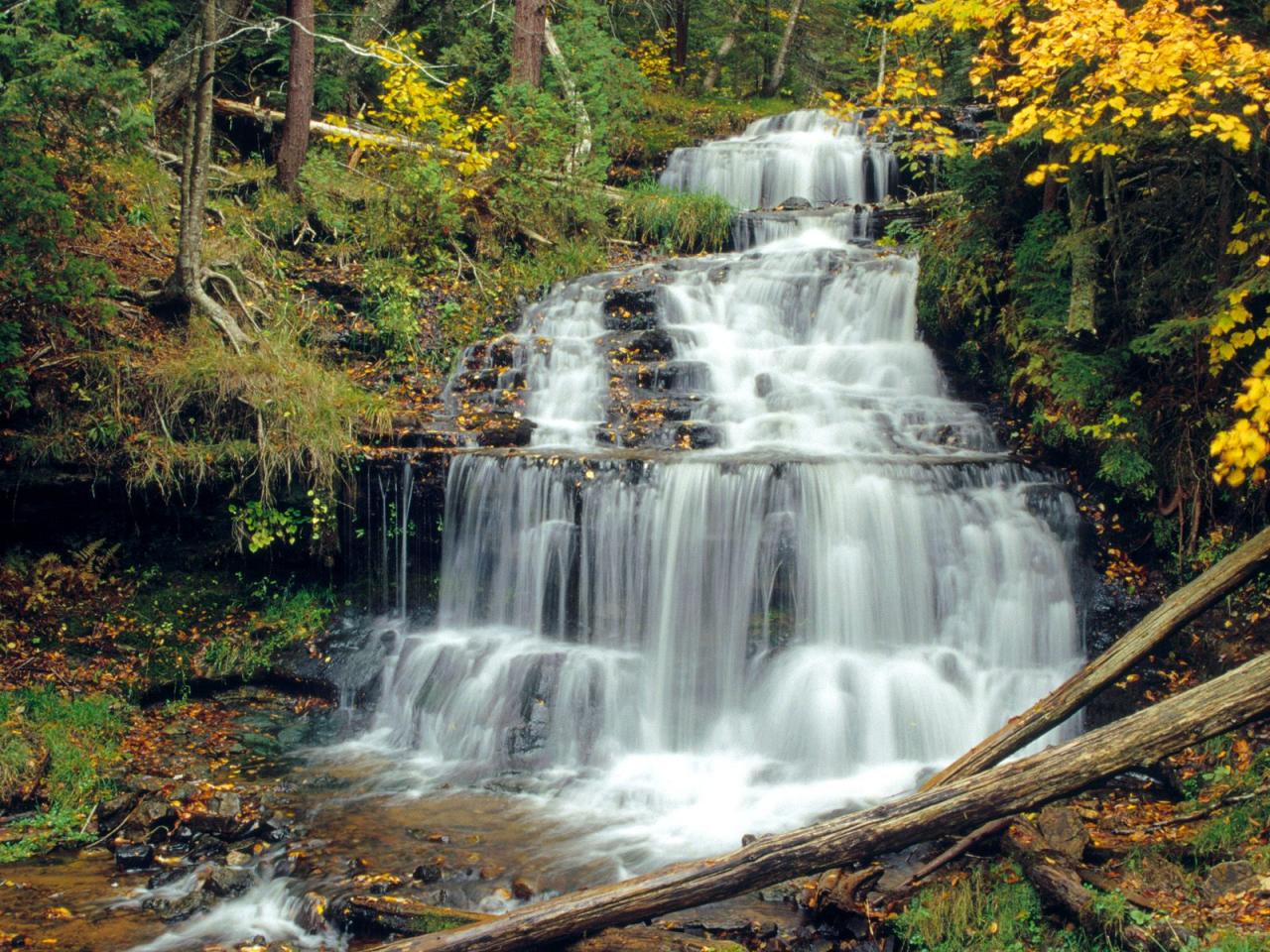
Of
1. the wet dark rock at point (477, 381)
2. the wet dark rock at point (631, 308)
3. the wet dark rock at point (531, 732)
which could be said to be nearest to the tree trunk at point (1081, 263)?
the wet dark rock at point (631, 308)

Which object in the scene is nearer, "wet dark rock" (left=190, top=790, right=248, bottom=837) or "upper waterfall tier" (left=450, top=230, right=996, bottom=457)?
"wet dark rock" (left=190, top=790, right=248, bottom=837)

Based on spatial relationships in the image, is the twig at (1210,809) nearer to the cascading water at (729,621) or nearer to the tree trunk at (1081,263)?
the cascading water at (729,621)

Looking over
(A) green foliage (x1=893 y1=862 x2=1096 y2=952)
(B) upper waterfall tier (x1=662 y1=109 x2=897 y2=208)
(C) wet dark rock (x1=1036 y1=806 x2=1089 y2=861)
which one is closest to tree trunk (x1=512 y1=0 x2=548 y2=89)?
(B) upper waterfall tier (x1=662 y1=109 x2=897 y2=208)

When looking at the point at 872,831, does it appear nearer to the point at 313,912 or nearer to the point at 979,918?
the point at 979,918

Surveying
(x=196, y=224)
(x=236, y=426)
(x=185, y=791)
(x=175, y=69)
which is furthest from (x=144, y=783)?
(x=175, y=69)

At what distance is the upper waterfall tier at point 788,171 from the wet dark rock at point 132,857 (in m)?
13.5

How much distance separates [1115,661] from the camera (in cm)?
578

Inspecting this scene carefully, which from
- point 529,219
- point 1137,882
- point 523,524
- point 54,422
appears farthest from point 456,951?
point 529,219

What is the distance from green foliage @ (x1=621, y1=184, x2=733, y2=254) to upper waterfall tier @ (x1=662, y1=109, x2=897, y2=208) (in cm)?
191

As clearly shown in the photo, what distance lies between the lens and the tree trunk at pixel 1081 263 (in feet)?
29.0

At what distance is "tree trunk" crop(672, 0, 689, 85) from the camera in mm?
23422

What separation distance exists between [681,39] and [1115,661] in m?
21.4

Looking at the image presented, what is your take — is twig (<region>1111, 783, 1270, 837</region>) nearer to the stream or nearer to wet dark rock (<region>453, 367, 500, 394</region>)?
the stream

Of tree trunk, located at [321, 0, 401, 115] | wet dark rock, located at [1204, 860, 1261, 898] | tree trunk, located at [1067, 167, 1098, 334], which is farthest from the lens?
tree trunk, located at [321, 0, 401, 115]
